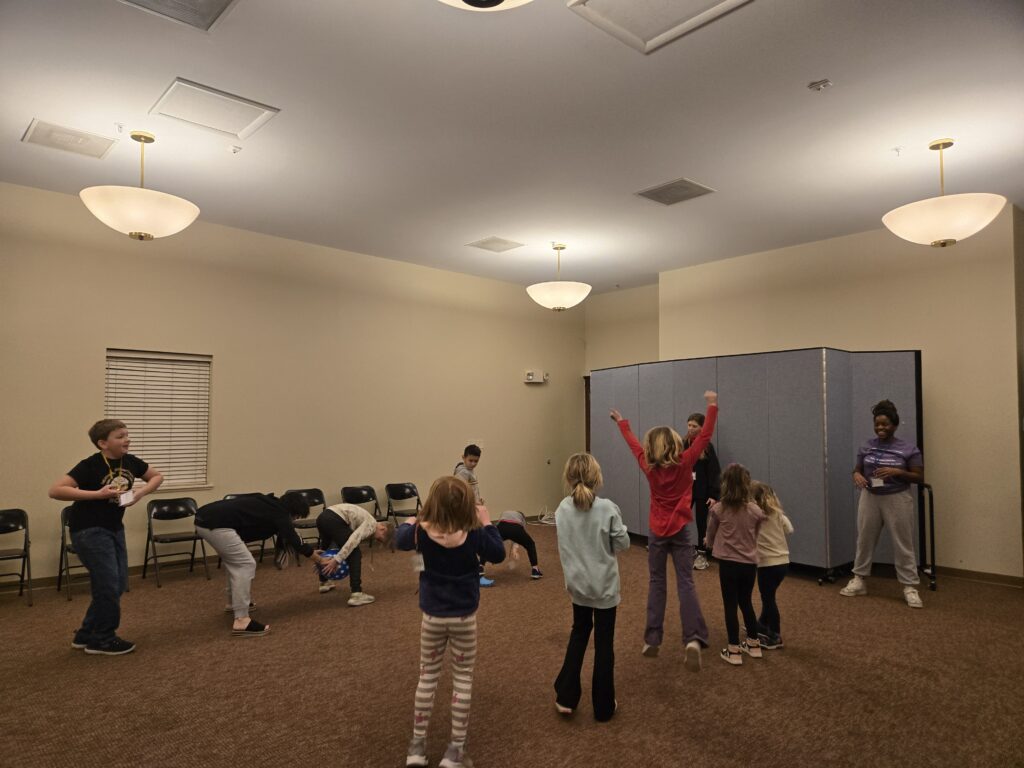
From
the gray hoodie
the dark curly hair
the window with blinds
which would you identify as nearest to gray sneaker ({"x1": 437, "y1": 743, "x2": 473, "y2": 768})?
the gray hoodie

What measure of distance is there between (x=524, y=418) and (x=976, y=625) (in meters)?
6.40

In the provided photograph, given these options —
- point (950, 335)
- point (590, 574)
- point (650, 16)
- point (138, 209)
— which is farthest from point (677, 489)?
point (950, 335)

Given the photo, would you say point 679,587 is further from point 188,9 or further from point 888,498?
point 188,9

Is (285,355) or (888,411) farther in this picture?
(285,355)

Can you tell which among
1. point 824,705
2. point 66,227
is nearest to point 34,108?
point 66,227

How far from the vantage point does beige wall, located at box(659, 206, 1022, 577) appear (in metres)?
6.36

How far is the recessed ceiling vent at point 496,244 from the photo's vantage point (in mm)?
7719

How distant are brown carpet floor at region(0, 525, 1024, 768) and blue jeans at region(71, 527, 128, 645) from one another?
19 cm

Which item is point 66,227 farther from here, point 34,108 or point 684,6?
point 684,6

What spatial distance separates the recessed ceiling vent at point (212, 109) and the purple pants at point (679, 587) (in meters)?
3.96

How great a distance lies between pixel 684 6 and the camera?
3322 millimetres

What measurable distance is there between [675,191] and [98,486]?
5.19 m

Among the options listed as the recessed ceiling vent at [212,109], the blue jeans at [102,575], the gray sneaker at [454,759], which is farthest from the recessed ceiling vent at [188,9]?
the gray sneaker at [454,759]

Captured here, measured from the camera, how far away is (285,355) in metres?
7.72
